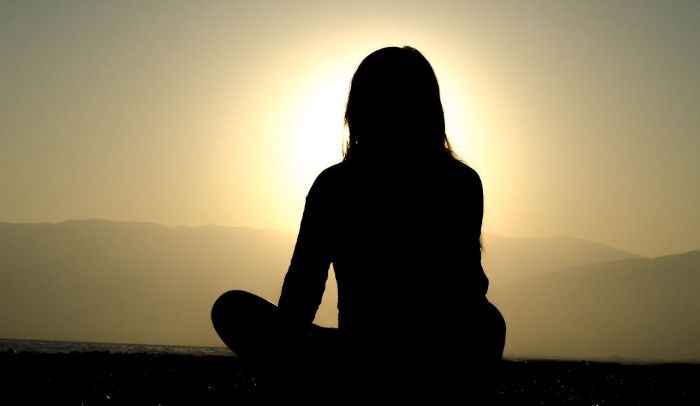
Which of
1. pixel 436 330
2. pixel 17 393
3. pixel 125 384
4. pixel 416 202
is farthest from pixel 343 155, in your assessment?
pixel 125 384

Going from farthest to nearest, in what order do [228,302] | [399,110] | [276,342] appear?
[399,110] → [228,302] → [276,342]

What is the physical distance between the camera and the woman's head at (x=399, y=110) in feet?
14.9

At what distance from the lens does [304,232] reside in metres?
4.45

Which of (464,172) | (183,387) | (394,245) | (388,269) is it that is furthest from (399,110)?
(183,387)

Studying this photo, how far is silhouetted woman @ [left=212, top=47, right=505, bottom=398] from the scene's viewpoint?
4059 mm

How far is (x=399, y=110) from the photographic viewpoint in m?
4.54

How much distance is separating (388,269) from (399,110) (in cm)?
95

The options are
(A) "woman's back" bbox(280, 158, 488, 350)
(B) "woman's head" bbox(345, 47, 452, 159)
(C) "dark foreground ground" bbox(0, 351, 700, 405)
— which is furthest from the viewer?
(C) "dark foreground ground" bbox(0, 351, 700, 405)

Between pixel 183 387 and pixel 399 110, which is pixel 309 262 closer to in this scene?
pixel 399 110

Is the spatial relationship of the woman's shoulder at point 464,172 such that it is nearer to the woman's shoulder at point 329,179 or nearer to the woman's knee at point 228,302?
the woman's shoulder at point 329,179

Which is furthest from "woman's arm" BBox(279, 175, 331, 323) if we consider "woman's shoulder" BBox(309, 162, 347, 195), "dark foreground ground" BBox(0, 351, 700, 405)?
"dark foreground ground" BBox(0, 351, 700, 405)

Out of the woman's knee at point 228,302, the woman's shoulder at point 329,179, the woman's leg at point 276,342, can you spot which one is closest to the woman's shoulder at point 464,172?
the woman's shoulder at point 329,179

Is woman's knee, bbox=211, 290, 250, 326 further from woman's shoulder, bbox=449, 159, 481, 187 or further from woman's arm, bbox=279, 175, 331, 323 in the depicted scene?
woman's shoulder, bbox=449, 159, 481, 187

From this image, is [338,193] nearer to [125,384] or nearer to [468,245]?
[468,245]
